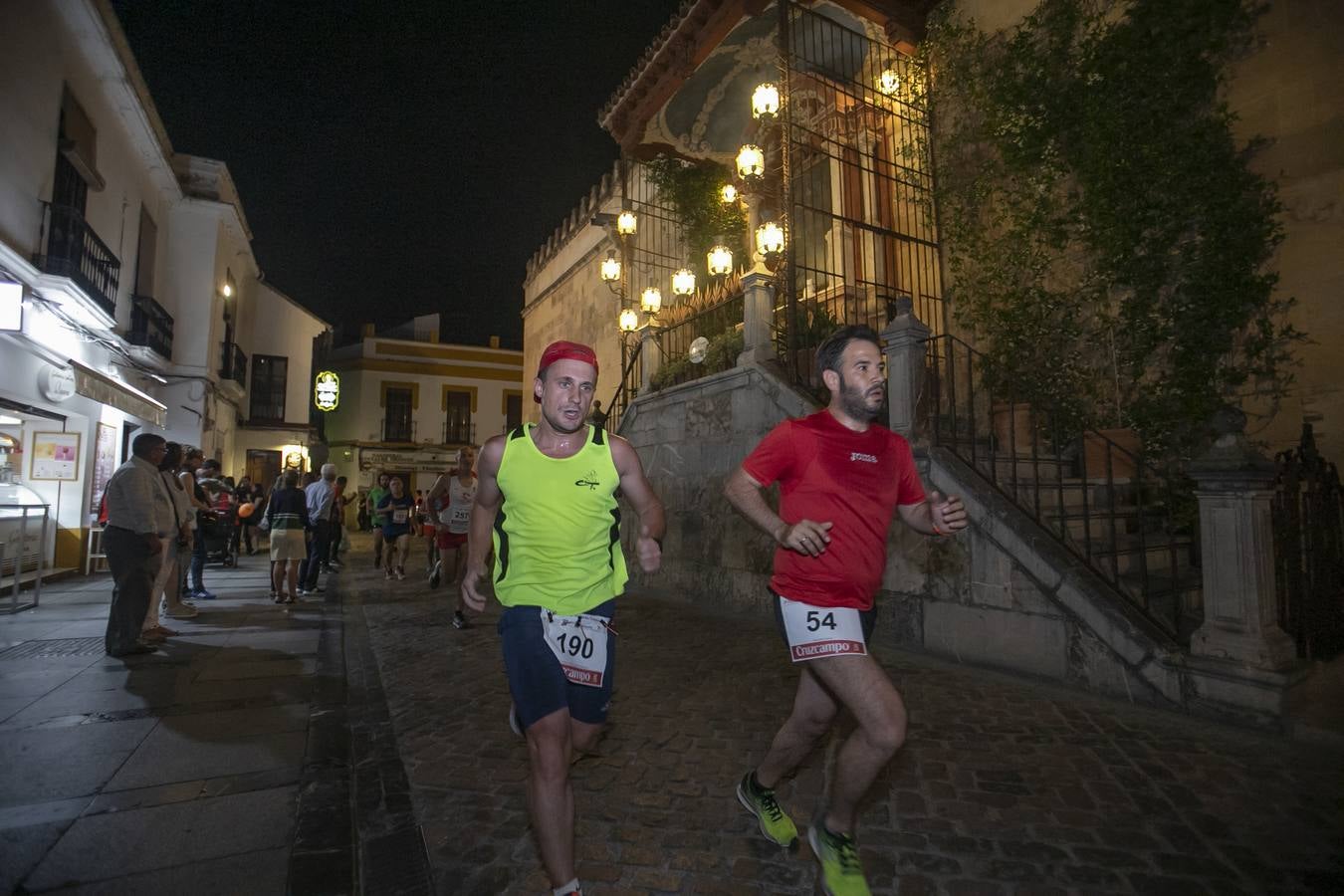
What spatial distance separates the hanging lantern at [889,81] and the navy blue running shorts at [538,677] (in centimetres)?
1015

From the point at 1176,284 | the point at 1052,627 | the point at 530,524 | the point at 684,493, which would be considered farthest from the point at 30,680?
the point at 1176,284

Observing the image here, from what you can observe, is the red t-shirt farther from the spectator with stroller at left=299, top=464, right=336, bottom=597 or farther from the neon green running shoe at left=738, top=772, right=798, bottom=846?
the spectator with stroller at left=299, top=464, right=336, bottom=597

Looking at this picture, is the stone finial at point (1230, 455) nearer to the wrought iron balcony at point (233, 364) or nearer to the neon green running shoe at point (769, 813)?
the neon green running shoe at point (769, 813)

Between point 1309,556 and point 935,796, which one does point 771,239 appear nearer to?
point 1309,556

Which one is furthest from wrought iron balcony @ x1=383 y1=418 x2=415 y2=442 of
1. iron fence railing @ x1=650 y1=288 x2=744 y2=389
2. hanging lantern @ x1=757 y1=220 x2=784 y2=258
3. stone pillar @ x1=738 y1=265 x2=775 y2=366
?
stone pillar @ x1=738 y1=265 x2=775 y2=366

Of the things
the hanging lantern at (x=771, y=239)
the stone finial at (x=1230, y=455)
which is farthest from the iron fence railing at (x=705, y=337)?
the stone finial at (x=1230, y=455)

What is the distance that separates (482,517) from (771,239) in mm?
8127

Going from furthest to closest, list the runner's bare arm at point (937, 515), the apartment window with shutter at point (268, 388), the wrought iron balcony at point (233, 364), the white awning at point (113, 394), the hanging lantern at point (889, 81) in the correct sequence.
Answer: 1. the apartment window with shutter at point (268, 388)
2. the wrought iron balcony at point (233, 364)
3. the hanging lantern at point (889, 81)
4. the white awning at point (113, 394)
5. the runner's bare arm at point (937, 515)

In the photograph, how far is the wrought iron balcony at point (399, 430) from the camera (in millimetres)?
32031

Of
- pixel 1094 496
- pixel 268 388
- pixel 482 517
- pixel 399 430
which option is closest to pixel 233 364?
pixel 268 388

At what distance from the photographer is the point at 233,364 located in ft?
60.5

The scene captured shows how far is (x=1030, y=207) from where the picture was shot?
8086 millimetres

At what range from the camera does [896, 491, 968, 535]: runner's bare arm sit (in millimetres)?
2482

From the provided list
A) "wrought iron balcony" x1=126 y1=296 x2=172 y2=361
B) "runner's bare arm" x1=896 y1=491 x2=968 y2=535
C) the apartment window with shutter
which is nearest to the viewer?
"runner's bare arm" x1=896 y1=491 x2=968 y2=535
